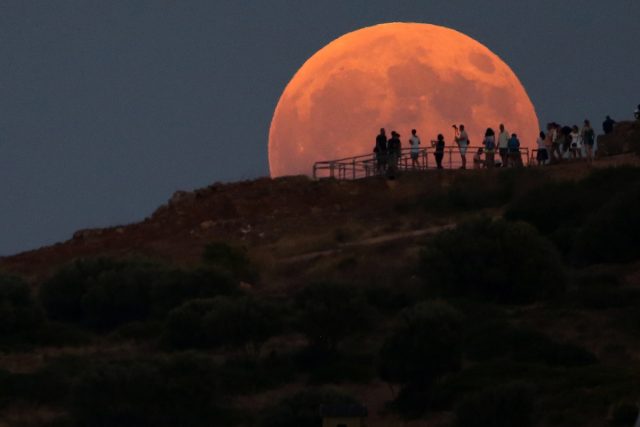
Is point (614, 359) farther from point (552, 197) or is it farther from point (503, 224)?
point (552, 197)

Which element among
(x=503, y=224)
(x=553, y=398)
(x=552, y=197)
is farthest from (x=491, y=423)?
(x=552, y=197)

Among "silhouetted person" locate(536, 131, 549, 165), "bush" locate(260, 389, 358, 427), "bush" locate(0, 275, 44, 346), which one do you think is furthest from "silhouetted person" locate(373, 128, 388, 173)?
"bush" locate(260, 389, 358, 427)

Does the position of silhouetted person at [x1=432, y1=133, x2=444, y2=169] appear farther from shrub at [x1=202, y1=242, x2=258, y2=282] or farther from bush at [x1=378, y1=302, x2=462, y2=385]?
bush at [x1=378, y1=302, x2=462, y2=385]

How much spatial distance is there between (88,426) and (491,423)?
24.5ft

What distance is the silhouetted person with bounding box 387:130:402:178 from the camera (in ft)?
190

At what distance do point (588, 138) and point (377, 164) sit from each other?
18.0 ft

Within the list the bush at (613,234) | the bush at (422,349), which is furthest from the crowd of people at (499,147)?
the bush at (422,349)

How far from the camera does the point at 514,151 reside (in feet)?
192

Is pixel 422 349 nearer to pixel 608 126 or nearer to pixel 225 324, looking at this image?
pixel 225 324

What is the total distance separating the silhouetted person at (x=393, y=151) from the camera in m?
57.9

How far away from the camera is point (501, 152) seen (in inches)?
2302

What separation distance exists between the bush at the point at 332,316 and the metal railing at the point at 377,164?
50.0ft

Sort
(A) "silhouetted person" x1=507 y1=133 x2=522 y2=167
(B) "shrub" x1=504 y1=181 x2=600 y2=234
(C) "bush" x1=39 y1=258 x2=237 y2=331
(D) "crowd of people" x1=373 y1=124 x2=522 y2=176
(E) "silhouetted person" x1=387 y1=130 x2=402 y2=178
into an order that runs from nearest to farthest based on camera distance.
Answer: (C) "bush" x1=39 y1=258 x2=237 y2=331 → (B) "shrub" x1=504 y1=181 x2=600 y2=234 → (D) "crowd of people" x1=373 y1=124 x2=522 y2=176 → (E) "silhouetted person" x1=387 y1=130 x2=402 y2=178 → (A) "silhouetted person" x1=507 y1=133 x2=522 y2=167

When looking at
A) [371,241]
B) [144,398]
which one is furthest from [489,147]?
[144,398]
